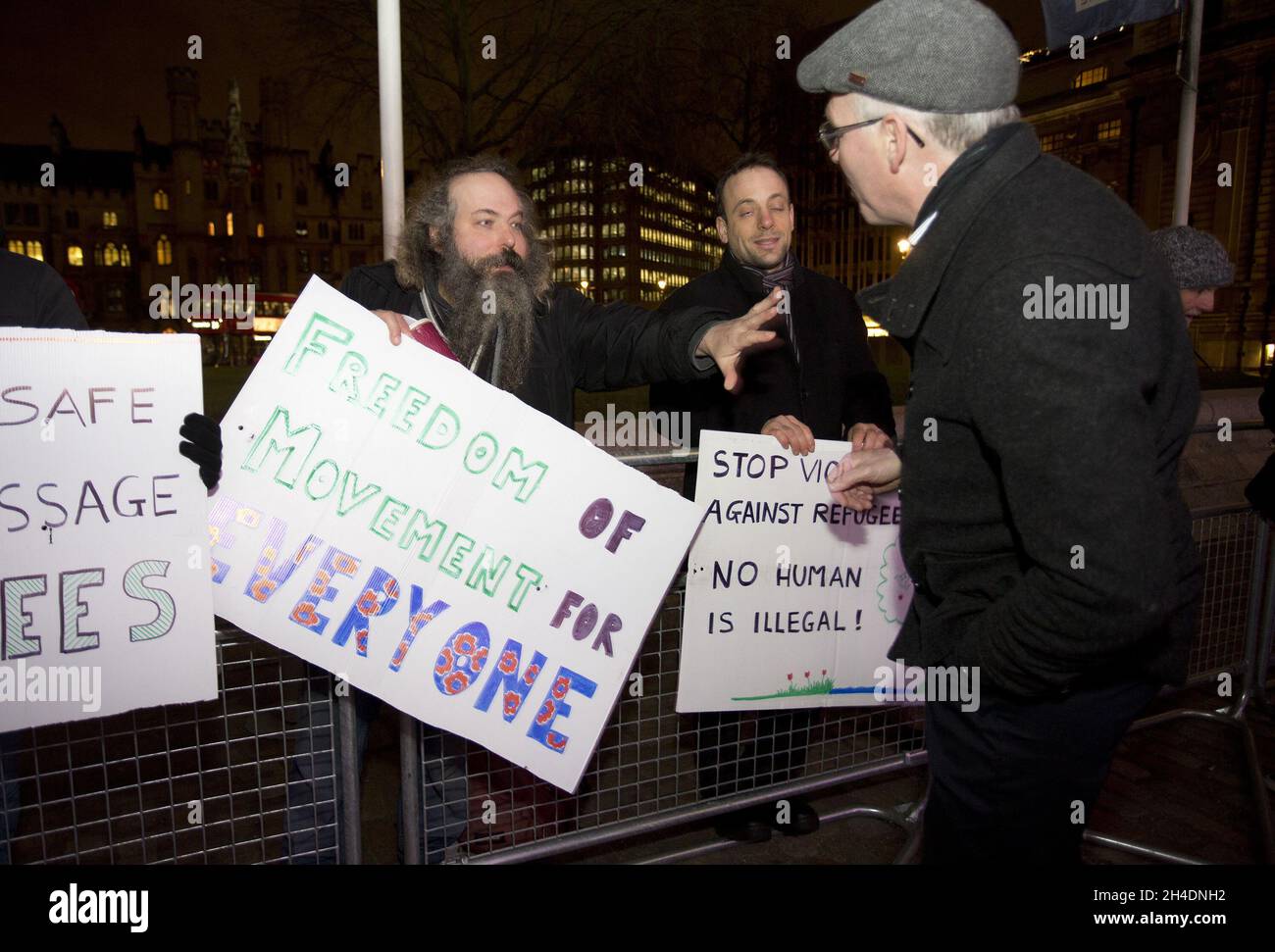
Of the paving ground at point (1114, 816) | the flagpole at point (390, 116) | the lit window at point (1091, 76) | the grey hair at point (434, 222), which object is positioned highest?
the lit window at point (1091, 76)

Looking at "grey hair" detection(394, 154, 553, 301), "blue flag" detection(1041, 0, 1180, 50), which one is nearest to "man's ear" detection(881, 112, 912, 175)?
"grey hair" detection(394, 154, 553, 301)

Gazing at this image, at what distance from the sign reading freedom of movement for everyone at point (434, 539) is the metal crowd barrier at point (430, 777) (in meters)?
0.21

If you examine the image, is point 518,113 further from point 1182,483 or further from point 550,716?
point 550,716

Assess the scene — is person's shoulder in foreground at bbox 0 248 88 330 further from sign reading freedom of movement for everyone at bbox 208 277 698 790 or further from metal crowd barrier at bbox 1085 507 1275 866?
metal crowd barrier at bbox 1085 507 1275 866

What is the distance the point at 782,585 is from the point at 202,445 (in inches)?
70.2

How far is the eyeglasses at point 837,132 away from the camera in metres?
1.56

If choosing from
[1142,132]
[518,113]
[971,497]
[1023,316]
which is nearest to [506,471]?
[971,497]

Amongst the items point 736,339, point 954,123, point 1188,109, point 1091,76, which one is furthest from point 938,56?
point 1091,76

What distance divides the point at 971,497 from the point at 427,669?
60.3 inches

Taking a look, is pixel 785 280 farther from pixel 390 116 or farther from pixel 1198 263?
pixel 390 116

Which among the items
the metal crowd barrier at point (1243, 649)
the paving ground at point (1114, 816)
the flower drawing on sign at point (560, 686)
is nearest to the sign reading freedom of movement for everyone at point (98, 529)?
the flower drawing on sign at point (560, 686)

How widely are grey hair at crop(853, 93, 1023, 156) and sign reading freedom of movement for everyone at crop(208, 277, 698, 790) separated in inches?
48.8

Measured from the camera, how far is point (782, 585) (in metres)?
2.96

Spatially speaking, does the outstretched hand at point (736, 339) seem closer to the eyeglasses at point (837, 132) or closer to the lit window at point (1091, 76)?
the eyeglasses at point (837, 132)
